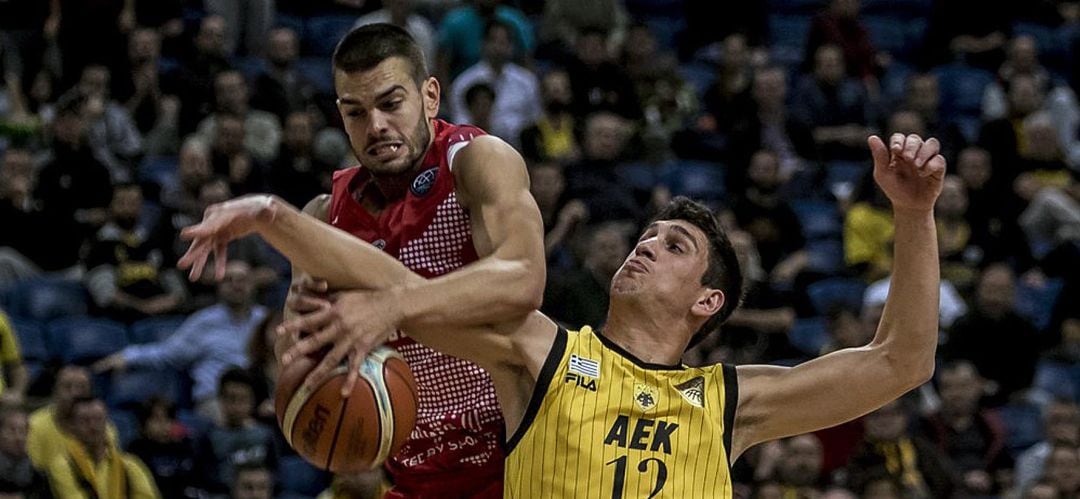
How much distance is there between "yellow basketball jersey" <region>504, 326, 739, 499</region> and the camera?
5312 millimetres

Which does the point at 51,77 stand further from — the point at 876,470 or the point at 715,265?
the point at 715,265

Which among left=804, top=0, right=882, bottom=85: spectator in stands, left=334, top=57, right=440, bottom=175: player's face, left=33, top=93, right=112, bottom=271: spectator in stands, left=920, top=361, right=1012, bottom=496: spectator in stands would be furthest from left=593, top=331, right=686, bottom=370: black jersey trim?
left=804, top=0, right=882, bottom=85: spectator in stands

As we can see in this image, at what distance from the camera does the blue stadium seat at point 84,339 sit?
1145 centimetres

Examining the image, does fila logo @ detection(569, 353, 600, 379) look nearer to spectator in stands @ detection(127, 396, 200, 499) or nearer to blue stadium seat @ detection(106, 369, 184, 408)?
spectator in stands @ detection(127, 396, 200, 499)

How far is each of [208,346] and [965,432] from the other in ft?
15.2

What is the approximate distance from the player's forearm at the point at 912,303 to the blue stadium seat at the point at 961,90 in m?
10.3

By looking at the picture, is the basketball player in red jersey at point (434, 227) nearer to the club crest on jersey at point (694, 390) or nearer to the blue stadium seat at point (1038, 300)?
the club crest on jersey at point (694, 390)

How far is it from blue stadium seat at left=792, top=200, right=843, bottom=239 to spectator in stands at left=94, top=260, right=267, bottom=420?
4.39 metres

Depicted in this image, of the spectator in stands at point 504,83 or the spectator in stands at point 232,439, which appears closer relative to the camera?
the spectator in stands at point 232,439

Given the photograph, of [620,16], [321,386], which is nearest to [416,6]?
[620,16]

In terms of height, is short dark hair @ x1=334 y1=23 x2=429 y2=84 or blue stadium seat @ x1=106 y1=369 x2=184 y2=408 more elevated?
short dark hair @ x1=334 y1=23 x2=429 y2=84

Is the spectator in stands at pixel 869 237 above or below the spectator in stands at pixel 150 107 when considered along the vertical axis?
below

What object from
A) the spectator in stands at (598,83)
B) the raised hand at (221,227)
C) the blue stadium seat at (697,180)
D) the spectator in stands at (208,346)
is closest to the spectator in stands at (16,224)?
the spectator in stands at (208,346)

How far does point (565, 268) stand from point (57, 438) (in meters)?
3.43
